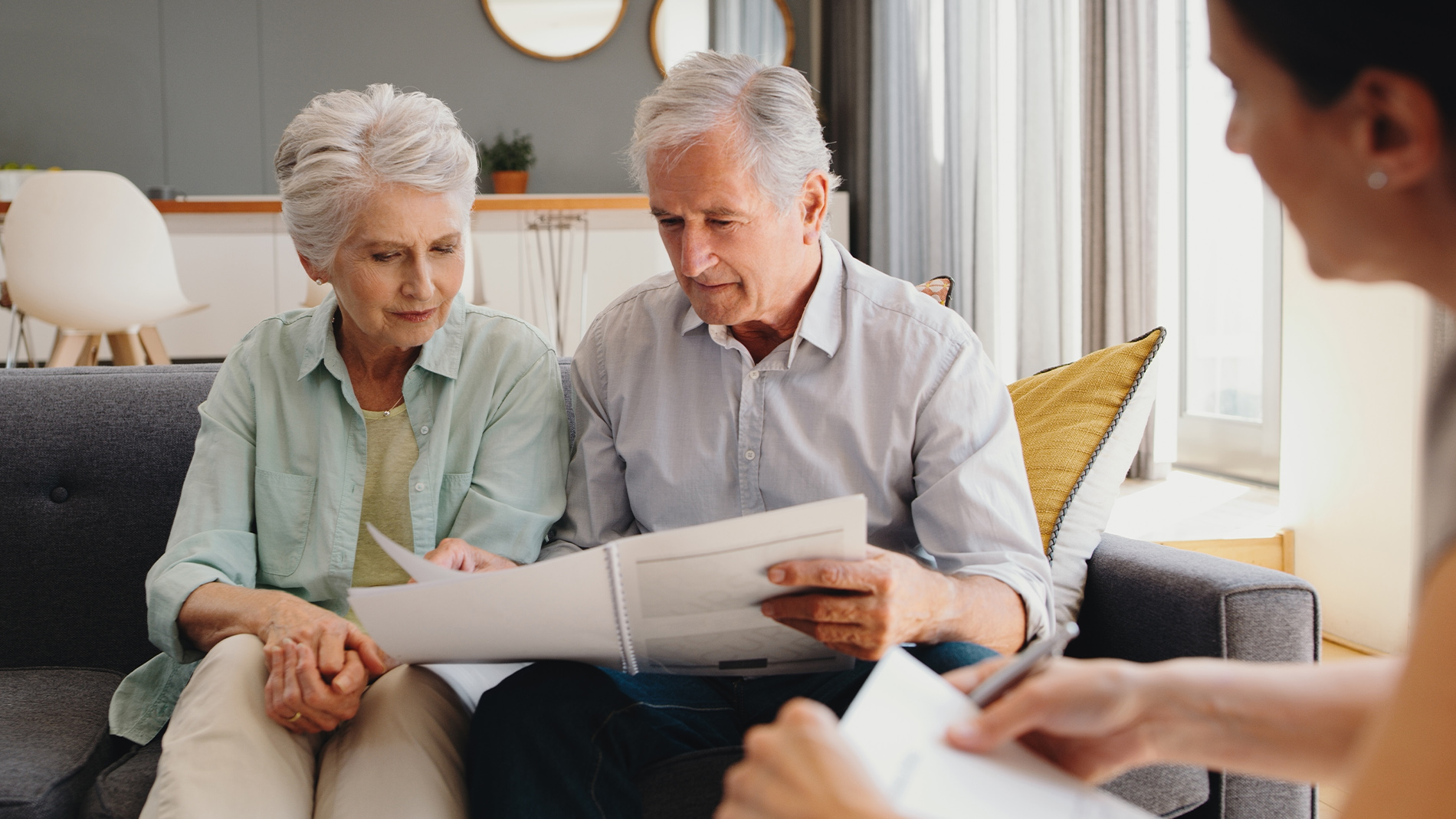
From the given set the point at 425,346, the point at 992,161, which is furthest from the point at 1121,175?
the point at 425,346

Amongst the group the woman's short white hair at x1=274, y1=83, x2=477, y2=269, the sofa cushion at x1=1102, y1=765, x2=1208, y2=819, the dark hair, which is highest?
the woman's short white hair at x1=274, y1=83, x2=477, y2=269

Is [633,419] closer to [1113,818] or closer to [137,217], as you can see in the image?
[1113,818]

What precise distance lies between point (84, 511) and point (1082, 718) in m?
1.38

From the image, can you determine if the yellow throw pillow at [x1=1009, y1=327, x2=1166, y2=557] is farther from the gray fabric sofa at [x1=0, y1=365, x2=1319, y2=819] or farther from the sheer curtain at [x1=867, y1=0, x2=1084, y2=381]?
the sheer curtain at [x1=867, y1=0, x2=1084, y2=381]

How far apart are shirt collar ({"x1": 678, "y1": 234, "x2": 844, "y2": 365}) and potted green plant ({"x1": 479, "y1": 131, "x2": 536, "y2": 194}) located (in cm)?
397

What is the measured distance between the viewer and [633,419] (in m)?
1.33

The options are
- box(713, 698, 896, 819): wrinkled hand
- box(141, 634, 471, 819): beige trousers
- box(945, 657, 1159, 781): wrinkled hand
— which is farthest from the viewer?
box(141, 634, 471, 819): beige trousers

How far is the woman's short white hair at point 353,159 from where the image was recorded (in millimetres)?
1240

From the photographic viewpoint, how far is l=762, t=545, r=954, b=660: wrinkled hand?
2.91 ft

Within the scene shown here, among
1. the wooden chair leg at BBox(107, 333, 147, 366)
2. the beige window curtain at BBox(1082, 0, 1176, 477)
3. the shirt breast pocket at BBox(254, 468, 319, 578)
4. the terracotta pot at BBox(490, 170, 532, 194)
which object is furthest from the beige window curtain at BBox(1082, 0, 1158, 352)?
the wooden chair leg at BBox(107, 333, 147, 366)

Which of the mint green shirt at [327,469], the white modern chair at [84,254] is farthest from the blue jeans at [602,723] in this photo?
the white modern chair at [84,254]

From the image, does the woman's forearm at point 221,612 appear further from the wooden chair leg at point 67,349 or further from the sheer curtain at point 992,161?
the sheer curtain at point 992,161

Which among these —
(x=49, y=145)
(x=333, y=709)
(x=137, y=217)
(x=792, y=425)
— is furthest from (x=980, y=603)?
(x=49, y=145)

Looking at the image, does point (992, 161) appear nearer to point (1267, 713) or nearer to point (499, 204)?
point (499, 204)
